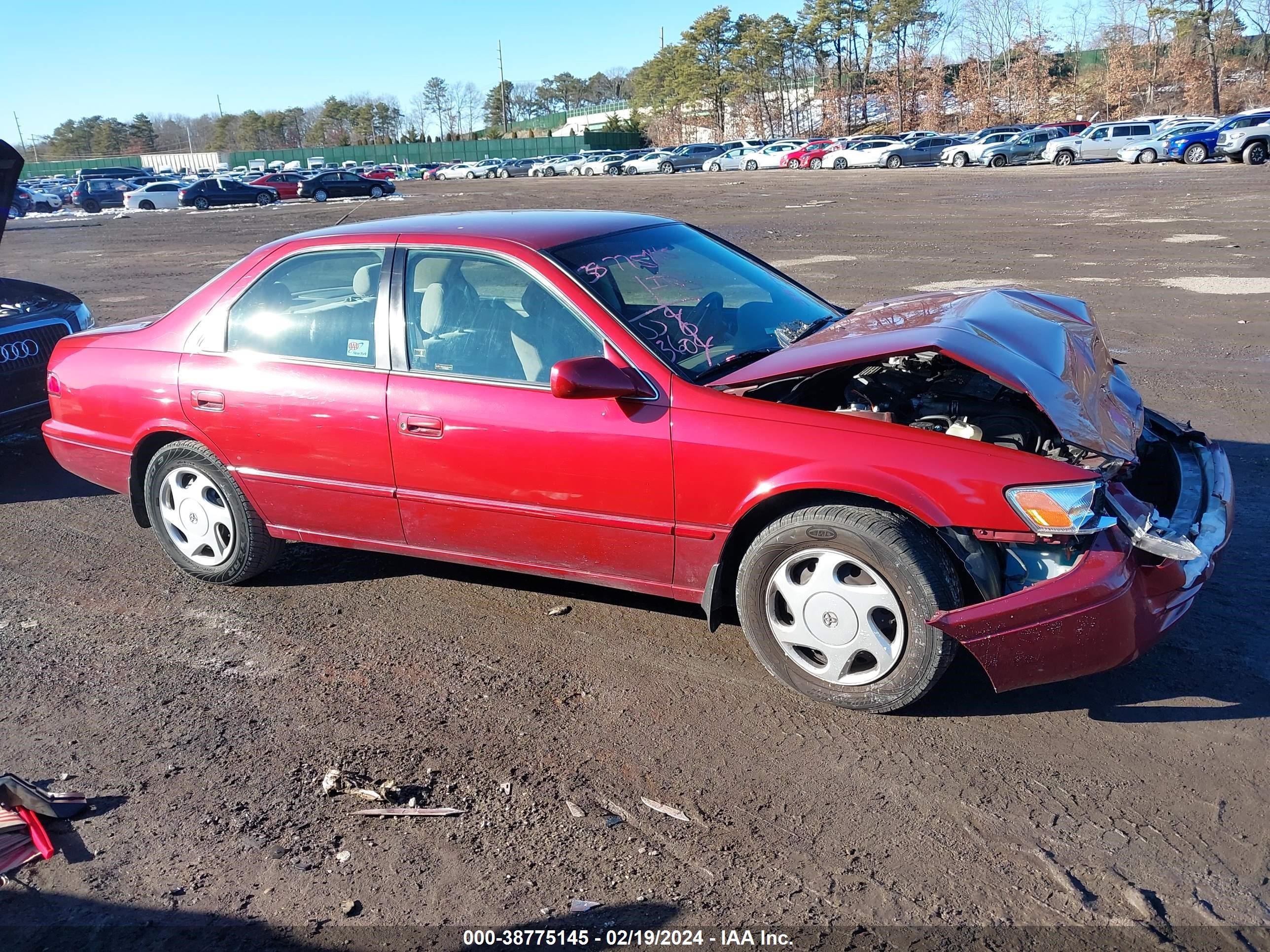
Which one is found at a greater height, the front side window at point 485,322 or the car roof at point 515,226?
the car roof at point 515,226

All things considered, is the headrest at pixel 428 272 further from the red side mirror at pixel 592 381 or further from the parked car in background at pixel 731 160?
the parked car in background at pixel 731 160

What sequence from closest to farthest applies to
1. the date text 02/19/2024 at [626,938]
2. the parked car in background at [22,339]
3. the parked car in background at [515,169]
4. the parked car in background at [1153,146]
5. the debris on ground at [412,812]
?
the date text 02/19/2024 at [626,938] → the debris on ground at [412,812] → the parked car in background at [22,339] → the parked car in background at [1153,146] → the parked car in background at [515,169]

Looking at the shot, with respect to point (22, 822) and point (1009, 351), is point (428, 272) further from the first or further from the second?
point (22, 822)

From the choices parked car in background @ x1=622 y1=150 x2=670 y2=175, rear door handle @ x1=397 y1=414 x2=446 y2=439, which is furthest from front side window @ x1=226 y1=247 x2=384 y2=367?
parked car in background @ x1=622 y1=150 x2=670 y2=175

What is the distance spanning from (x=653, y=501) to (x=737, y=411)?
46 cm

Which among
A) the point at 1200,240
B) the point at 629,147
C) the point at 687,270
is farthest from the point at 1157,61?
the point at 687,270

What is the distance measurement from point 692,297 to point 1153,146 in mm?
38745

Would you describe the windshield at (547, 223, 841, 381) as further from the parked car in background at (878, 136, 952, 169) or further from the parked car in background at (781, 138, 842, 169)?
the parked car in background at (781, 138, 842, 169)

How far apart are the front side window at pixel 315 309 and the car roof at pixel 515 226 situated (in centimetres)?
16

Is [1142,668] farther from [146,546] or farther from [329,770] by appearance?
[146,546]

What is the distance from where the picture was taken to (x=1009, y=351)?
365cm

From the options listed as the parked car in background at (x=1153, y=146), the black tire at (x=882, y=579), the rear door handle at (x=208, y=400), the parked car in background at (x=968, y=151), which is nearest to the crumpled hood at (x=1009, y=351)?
the black tire at (x=882, y=579)

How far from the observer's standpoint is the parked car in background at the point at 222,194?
147ft

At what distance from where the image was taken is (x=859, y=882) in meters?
2.72
